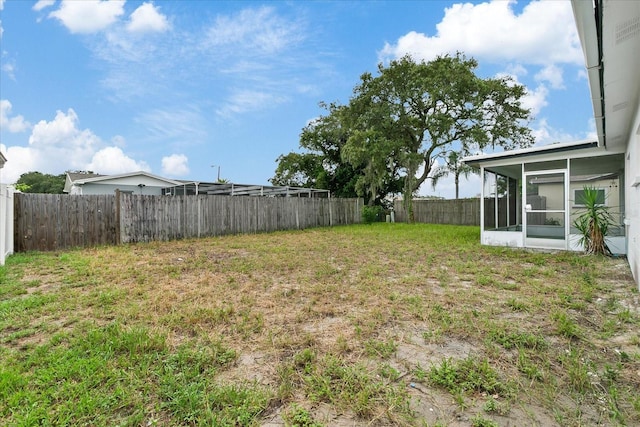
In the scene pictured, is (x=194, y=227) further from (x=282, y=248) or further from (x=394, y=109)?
(x=394, y=109)

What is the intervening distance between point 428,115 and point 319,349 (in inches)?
604

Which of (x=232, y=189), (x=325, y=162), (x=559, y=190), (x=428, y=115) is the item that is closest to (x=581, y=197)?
(x=559, y=190)

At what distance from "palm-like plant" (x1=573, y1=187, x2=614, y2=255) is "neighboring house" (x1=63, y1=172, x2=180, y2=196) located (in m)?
17.6

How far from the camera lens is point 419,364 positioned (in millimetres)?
2291

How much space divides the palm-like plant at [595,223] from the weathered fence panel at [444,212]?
10140 millimetres

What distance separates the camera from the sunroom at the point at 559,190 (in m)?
7.17

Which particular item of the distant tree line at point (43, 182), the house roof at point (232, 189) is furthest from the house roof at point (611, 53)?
the distant tree line at point (43, 182)

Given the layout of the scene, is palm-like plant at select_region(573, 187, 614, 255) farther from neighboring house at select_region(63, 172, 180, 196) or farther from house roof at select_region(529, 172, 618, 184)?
neighboring house at select_region(63, 172, 180, 196)

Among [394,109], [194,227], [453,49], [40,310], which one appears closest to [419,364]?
[40,310]

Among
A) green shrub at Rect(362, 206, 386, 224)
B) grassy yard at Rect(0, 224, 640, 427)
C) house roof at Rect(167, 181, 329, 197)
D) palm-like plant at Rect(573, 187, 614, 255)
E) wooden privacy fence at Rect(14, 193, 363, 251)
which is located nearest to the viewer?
grassy yard at Rect(0, 224, 640, 427)

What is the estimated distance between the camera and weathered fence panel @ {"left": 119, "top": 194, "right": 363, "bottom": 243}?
8.99 meters

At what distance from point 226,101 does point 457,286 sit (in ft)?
37.6

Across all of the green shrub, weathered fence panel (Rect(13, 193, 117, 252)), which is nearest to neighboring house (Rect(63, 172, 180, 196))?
weathered fence panel (Rect(13, 193, 117, 252))

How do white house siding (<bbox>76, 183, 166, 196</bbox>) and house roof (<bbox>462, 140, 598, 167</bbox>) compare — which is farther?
white house siding (<bbox>76, 183, 166, 196</bbox>)
